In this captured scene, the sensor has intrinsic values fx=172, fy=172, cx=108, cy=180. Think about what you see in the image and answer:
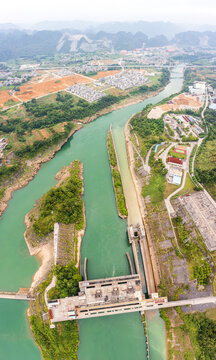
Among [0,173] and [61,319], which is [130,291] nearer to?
[61,319]

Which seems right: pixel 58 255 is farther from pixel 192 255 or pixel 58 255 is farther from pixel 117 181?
pixel 192 255

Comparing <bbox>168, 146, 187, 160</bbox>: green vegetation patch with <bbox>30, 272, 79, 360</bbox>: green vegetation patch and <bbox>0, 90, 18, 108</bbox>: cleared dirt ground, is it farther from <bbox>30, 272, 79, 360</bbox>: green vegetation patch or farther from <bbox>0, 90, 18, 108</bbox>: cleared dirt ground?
<bbox>0, 90, 18, 108</bbox>: cleared dirt ground

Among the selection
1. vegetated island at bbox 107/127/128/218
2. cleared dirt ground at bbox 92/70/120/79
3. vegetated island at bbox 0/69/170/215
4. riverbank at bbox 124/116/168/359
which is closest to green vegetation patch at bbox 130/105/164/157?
riverbank at bbox 124/116/168/359

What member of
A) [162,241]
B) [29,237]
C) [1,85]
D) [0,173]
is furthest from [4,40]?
[162,241]

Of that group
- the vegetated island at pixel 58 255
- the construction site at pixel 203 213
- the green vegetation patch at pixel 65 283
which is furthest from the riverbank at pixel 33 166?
the construction site at pixel 203 213

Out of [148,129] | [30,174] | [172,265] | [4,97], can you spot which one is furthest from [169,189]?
[4,97]

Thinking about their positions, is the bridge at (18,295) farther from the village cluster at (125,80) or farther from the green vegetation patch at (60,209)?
the village cluster at (125,80)
